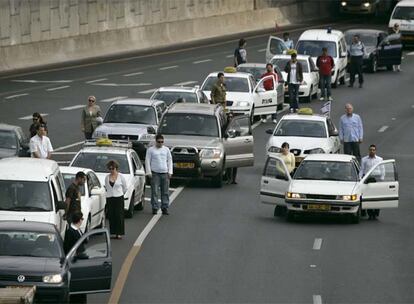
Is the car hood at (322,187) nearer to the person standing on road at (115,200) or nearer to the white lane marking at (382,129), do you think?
the person standing on road at (115,200)

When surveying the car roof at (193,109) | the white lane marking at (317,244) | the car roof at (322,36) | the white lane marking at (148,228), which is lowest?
the white lane marking at (317,244)

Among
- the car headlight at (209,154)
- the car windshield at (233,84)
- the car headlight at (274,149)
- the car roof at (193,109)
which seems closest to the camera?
the car headlight at (209,154)

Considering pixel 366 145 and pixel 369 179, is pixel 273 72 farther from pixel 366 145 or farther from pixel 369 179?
pixel 369 179

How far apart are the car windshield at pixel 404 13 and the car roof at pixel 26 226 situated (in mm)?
52761

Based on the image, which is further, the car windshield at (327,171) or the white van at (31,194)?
the car windshield at (327,171)

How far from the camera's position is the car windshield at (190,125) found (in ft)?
120

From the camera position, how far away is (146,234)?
2881 cm

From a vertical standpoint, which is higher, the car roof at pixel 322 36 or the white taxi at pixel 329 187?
the car roof at pixel 322 36

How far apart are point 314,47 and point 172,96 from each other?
1502 cm

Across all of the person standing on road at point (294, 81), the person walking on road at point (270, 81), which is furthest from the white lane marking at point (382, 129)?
the person walking on road at point (270, 81)

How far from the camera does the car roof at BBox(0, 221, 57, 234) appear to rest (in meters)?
21.4

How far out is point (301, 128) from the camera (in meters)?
38.8

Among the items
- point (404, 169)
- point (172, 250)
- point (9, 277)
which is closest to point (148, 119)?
point (404, 169)

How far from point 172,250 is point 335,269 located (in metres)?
2.98
